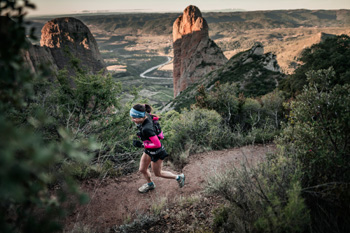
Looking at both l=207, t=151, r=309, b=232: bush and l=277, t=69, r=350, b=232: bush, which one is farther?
l=277, t=69, r=350, b=232: bush

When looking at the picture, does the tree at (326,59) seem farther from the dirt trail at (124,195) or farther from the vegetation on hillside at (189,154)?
the dirt trail at (124,195)

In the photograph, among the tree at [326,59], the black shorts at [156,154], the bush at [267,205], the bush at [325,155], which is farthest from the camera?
the tree at [326,59]

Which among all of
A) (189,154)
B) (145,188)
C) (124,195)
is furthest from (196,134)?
(124,195)

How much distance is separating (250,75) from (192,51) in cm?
1765

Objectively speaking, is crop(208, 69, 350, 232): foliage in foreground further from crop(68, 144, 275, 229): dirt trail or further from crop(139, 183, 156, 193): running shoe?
crop(139, 183, 156, 193): running shoe

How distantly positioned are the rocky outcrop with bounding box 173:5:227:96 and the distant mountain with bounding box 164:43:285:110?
678 centimetres

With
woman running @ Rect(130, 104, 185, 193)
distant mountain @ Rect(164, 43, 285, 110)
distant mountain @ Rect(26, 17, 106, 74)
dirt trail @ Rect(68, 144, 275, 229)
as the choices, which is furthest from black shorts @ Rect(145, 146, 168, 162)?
distant mountain @ Rect(26, 17, 106, 74)

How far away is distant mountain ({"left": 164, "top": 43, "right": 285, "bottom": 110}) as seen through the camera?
74.7ft

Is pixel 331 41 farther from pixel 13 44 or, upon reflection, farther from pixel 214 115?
pixel 13 44

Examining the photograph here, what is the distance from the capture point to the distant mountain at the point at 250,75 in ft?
74.7

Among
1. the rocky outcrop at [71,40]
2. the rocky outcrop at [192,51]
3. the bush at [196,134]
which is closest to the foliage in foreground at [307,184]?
the bush at [196,134]

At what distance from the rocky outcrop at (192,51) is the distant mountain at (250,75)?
678 centimetres

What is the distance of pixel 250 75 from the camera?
25609 mm

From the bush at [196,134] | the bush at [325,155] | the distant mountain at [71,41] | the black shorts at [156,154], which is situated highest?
the distant mountain at [71,41]
